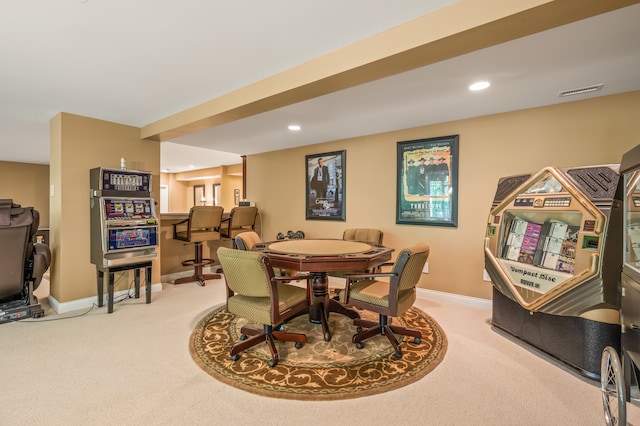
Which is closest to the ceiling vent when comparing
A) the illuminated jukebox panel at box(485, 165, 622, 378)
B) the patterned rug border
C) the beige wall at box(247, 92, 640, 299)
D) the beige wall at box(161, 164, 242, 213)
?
the beige wall at box(247, 92, 640, 299)

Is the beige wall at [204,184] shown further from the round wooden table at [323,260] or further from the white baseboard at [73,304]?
the round wooden table at [323,260]

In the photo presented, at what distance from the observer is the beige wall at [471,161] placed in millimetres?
2943

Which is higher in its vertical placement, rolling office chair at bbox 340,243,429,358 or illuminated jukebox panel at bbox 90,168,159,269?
illuminated jukebox panel at bbox 90,168,159,269

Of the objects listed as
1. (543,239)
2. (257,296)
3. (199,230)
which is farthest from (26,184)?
(543,239)

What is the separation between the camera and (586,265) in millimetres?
2152

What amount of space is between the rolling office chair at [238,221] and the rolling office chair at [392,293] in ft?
10.4

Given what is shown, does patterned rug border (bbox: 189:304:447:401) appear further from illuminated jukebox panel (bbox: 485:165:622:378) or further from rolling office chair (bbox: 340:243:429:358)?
illuminated jukebox panel (bbox: 485:165:622:378)

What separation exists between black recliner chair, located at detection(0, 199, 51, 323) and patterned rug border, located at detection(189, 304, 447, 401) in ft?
6.49

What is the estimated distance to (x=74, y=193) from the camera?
356 centimetres

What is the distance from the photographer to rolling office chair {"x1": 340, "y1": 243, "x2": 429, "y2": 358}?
2354mm

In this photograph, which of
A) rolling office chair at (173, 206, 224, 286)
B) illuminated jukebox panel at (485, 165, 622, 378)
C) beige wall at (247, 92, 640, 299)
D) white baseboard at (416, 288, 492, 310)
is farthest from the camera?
rolling office chair at (173, 206, 224, 286)

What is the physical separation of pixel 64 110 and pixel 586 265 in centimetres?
526

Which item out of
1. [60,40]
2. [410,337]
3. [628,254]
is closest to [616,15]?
[628,254]

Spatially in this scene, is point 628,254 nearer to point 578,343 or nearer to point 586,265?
point 586,265
